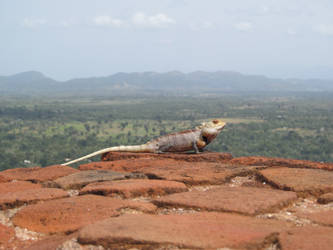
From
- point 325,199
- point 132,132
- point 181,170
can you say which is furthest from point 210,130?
point 132,132

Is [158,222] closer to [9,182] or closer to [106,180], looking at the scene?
[106,180]

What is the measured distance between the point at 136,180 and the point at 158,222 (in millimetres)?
1285

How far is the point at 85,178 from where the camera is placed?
4.16 metres

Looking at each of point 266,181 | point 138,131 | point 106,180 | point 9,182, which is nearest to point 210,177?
point 266,181

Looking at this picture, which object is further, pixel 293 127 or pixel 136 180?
pixel 293 127

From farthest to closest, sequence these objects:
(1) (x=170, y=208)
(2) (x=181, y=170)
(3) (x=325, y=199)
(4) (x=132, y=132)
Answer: (4) (x=132, y=132), (2) (x=181, y=170), (3) (x=325, y=199), (1) (x=170, y=208)

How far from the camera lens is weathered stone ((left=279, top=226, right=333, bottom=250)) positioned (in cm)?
232

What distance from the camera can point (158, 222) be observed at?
8.82 feet

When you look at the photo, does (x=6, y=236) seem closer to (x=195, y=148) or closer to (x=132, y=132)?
(x=195, y=148)

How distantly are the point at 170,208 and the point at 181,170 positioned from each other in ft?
4.34

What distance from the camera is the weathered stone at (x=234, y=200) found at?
9.85 ft

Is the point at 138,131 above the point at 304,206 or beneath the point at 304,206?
beneath

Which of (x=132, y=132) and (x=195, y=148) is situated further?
(x=132, y=132)

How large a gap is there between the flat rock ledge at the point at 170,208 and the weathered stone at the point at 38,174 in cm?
1
